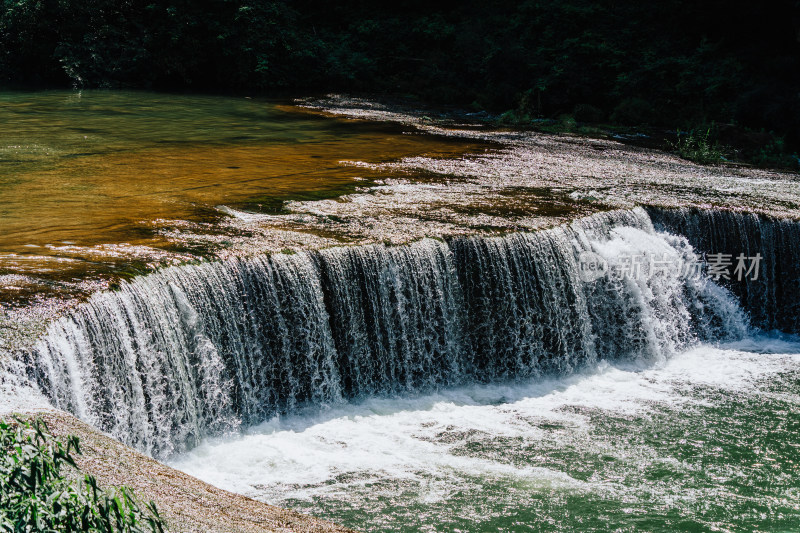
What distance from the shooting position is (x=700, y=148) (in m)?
15.9

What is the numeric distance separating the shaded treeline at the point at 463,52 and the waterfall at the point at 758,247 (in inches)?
314

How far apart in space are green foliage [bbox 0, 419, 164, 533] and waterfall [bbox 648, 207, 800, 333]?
365 inches

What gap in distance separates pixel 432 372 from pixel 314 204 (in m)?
2.65

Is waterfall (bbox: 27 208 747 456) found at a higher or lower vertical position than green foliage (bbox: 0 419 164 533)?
lower

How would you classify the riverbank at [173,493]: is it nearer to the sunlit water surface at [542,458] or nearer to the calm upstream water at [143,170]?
the sunlit water surface at [542,458]

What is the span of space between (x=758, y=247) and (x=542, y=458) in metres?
5.85

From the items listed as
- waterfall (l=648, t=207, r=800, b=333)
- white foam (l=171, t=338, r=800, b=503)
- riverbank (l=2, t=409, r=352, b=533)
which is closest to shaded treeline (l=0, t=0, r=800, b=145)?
waterfall (l=648, t=207, r=800, b=333)

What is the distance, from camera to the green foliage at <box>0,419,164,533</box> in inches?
122

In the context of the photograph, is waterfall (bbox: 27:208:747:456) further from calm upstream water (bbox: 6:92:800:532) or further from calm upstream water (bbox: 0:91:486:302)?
calm upstream water (bbox: 0:91:486:302)

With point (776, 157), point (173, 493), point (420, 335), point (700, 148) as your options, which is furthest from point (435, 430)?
point (776, 157)

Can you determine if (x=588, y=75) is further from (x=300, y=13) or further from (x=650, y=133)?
(x=300, y=13)

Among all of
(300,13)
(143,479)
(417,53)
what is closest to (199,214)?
(143,479)

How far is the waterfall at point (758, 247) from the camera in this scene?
1124 cm

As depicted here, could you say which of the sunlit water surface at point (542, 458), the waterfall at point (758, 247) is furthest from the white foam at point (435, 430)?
the waterfall at point (758, 247)
